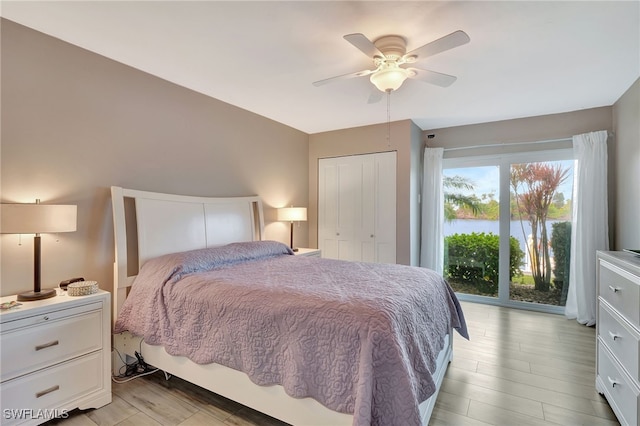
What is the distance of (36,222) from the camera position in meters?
1.83

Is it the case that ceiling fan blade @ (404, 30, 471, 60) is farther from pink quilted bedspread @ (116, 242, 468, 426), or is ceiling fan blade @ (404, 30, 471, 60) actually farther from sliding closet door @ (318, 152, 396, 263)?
sliding closet door @ (318, 152, 396, 263)

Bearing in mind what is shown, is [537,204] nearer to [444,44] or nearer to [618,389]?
[618,389]

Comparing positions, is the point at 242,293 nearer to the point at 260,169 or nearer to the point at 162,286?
the point at 162,286

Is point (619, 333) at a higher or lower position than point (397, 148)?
lower

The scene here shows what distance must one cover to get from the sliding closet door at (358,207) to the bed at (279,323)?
→ 1.72 meters

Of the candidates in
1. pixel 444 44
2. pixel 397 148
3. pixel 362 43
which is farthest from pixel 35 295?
pixel 397 148

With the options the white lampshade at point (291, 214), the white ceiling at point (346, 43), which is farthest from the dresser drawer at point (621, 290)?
the white lampshade at point (291, 214)

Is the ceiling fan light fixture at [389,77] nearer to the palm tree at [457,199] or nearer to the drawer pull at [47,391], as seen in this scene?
the palm tree at [457,199]

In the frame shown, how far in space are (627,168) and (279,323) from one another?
12.2 ft

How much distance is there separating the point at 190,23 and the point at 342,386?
2.29 meters

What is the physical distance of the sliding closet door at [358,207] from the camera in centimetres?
427

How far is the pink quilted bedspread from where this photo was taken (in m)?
1.36

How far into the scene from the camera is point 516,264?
414 cm

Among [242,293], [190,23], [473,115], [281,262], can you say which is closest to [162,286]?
[242,293]
